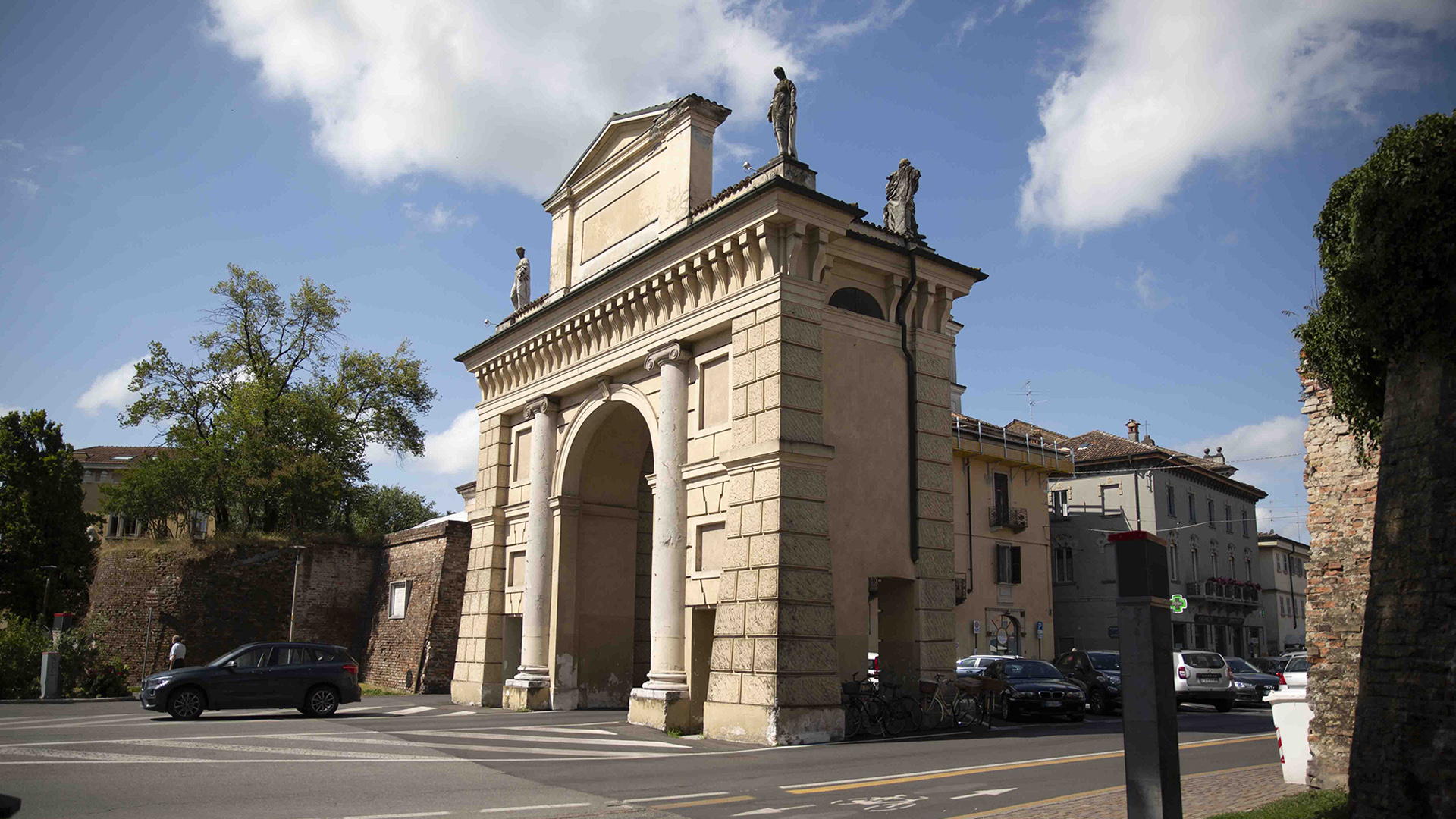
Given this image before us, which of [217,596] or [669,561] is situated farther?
[217,596]

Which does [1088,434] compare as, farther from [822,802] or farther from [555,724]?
[822,802]

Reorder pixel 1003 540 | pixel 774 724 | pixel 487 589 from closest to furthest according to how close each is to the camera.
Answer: pixel 774 724 → pixel 487 589 → pixel 1003 540

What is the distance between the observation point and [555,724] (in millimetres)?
18641

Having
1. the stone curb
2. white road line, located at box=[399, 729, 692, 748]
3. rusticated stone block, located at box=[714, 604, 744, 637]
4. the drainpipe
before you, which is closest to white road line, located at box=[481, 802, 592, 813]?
white road line, located at box=[399, 729, 692, 748]

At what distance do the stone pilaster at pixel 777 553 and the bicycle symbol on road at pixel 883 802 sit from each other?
17.1 feet

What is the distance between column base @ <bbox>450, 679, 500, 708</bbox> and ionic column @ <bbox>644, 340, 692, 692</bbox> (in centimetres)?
729

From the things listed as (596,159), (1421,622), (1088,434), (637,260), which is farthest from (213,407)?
(1421,622)

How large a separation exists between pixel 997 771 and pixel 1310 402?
17.8 ft

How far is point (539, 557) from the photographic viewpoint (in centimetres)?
2280

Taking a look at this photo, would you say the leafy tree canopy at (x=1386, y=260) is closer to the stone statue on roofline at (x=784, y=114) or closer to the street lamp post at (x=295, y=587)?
the stone statue on roofline at (x=784, y=114)

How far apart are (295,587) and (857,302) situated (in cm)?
2428

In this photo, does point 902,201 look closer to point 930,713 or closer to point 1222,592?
point 930,713

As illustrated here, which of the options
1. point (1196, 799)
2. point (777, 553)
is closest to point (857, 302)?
point (777, 553)

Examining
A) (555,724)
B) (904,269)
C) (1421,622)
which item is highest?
(904,269)
